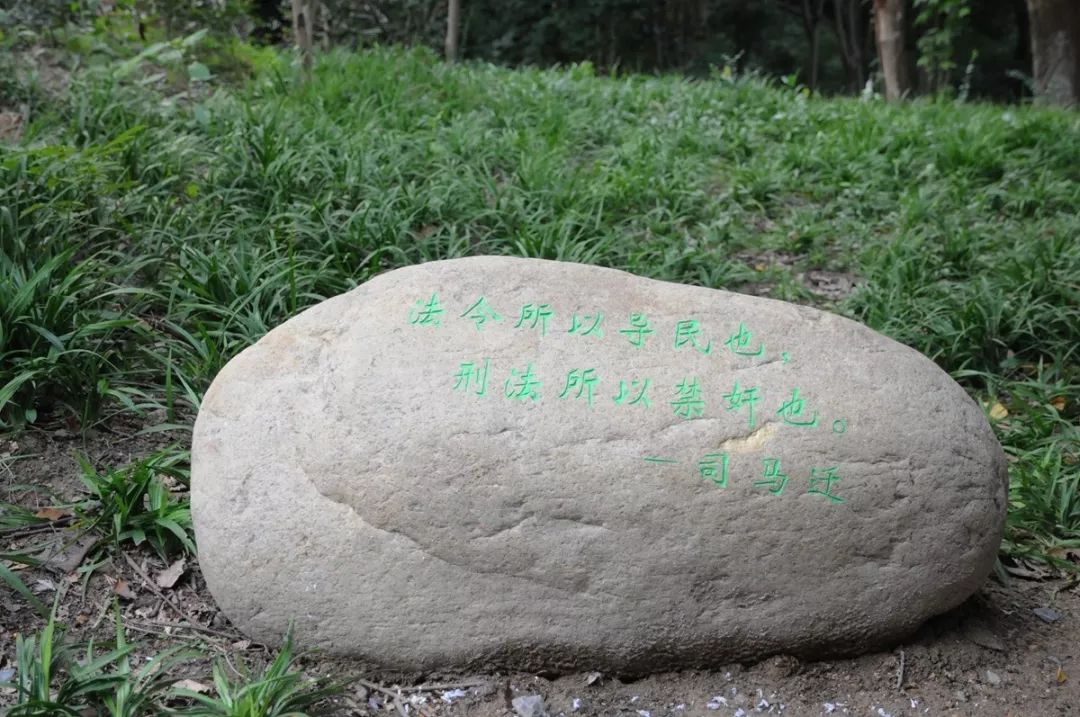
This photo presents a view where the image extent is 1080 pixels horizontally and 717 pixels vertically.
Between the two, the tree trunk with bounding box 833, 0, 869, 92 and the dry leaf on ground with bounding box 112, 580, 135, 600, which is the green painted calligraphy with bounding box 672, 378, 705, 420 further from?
the tree trunk with bounding box 833, 0, 869, 92

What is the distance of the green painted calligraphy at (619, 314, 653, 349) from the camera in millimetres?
2598

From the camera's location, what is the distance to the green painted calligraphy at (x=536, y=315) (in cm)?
262

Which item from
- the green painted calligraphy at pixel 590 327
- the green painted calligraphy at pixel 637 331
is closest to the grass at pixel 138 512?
the green painted calligraphy at pixel 590 327

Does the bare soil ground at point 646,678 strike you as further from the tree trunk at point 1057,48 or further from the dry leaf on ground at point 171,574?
the tree trunk at point 1057,48

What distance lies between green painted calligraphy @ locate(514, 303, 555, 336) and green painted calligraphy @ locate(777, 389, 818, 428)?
65 centimetres

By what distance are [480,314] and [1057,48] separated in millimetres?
7205

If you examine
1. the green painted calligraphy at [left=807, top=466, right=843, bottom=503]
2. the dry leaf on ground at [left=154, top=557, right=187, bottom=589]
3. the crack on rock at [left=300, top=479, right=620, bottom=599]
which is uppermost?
the green painted calligraphy at [left=807, top=466, right=843, bottom=503]

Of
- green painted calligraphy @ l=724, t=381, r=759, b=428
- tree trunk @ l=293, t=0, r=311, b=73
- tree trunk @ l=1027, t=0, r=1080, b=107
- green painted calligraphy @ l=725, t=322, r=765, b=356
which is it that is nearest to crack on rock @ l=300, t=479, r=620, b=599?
green painted calligraphy @ l=724, t=381, r=759, b=428

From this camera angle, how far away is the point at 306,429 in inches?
97.3

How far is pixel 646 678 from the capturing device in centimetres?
250

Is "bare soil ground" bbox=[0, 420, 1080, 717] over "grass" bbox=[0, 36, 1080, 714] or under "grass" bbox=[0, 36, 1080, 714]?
under

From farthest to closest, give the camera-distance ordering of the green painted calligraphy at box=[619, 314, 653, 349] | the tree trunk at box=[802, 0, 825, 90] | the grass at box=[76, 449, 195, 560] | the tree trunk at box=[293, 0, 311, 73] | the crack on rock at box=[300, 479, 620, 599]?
the tree trunk at box=[802, 0, 825, 90]
the tree trunk at box=[293, 0, 311, 73]
the grass at box=[76, 449, 195, 560]
the green painted calligraphy at box=[619, 314, 653, 349]
the crack on rock at box=[300, 479, 620, 599]

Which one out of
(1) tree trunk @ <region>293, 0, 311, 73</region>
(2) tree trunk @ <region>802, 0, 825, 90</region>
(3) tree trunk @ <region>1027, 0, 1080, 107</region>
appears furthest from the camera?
(2) tree trunk @ <region>802, 0, 825, 90</region>

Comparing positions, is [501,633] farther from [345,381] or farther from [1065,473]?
[1065,473]
